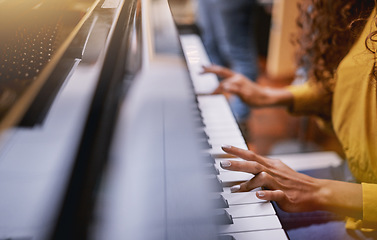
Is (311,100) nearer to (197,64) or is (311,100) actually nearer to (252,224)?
(197,64)

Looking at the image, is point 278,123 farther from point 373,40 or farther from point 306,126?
point 373,40

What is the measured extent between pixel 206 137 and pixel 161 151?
1.09 feet

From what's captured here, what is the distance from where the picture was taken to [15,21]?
2.86 feet

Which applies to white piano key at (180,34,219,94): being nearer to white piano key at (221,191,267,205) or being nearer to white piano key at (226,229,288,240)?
white piano key at (221,191,267,205)

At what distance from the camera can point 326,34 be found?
1120 mm

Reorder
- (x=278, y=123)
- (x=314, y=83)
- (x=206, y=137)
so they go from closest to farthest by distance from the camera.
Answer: (x=206, y=137)
(x=314, y=83)
(x=278, y=123)

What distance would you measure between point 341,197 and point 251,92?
0.64 m

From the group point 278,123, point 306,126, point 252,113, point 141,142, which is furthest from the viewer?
point 252,113

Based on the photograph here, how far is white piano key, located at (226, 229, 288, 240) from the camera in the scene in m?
0.58

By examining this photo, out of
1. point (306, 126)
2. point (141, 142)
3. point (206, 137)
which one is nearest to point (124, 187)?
point (141, 142)

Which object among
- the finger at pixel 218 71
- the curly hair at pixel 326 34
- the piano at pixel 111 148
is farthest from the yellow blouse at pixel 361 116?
the finger at pixel 218 71

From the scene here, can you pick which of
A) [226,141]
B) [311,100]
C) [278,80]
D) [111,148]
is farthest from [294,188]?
[278,80]

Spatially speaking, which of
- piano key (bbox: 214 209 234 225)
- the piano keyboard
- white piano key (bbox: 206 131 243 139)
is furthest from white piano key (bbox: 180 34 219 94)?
piano key (bbox: 214 209 234 225)

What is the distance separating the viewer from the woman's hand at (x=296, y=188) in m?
0.67
